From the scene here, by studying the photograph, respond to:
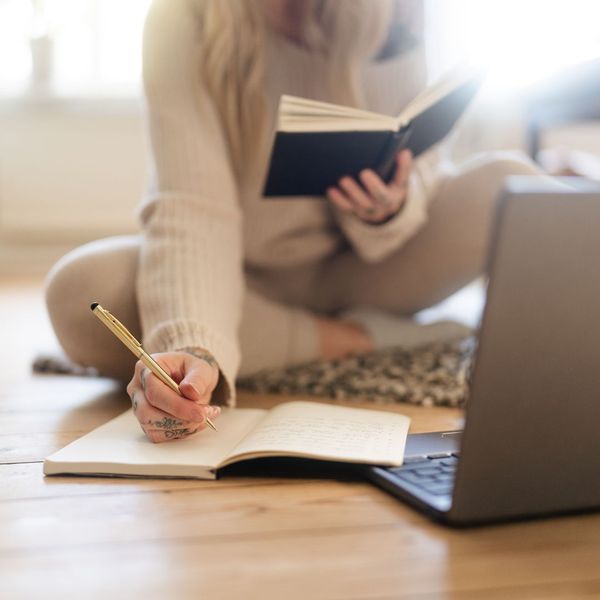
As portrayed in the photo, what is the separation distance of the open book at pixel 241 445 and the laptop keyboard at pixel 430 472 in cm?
1

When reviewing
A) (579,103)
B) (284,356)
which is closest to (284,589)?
(284,356)

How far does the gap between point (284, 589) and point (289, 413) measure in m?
0.35

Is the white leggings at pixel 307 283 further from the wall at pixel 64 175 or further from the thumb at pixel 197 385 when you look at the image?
the wall at pixel 64 175

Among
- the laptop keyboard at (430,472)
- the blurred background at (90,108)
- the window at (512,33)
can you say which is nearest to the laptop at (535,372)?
the laptop keyboard at (430,472)

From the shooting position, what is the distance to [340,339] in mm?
1380

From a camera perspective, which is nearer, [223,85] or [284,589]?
[284,589]

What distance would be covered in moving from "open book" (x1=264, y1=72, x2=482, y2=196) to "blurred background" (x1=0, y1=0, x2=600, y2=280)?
185cm

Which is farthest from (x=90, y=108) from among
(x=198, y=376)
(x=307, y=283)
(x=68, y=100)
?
(x=198, y=376)

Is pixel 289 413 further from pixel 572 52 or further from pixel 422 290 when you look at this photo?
pixel 572 52

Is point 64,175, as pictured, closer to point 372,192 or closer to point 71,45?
point 71,45

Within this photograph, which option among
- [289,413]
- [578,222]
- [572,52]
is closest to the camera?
[578,222]

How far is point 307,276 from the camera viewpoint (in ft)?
4.84

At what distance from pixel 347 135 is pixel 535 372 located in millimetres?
499

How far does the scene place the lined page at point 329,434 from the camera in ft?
2.48
